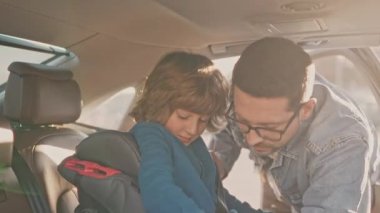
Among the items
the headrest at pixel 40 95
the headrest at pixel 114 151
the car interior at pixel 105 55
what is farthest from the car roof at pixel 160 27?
the headrest at pixel 114 151

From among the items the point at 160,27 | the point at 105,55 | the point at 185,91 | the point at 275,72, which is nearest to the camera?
the point at 275,72

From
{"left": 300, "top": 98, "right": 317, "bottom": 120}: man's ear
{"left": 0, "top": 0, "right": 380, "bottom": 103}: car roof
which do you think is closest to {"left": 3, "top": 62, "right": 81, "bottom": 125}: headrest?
{"left": 0, "top": 0, "right": 380, "bottom": 103}: car roof

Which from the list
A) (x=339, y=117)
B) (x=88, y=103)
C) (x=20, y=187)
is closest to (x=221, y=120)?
(x=339, y=117)

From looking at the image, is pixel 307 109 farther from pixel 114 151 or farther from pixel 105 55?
pixel 105 55

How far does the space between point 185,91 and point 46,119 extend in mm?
422

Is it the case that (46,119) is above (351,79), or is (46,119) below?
below

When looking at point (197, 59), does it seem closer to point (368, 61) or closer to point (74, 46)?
point (74, 46)

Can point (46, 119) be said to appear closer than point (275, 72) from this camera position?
Result: No

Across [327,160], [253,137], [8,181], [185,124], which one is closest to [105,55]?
[8,181]

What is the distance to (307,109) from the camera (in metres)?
1.14

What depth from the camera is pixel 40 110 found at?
1.40 m

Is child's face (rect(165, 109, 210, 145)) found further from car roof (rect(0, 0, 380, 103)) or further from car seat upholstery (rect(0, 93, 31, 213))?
car seat upholstery (rect(0, 93, 31, 213))

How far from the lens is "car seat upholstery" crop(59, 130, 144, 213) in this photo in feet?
3.67

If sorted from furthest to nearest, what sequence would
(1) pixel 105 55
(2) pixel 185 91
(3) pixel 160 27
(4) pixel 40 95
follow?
(1) pixel 105 55
(3) pixel 160 27
(4) pixel 40 95
(2) pixel 185 91
